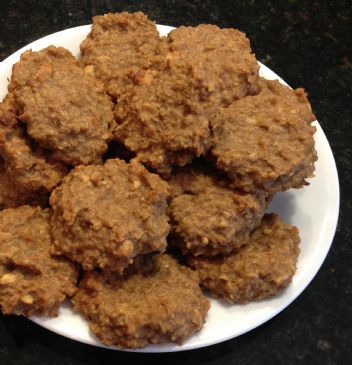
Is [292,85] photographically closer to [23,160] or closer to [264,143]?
[264,143]

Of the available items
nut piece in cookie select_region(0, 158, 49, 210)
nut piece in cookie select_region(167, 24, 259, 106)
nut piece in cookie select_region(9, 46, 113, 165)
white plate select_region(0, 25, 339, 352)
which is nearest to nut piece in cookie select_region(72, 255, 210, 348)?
white plate select_region(0, 25, 339, 352)

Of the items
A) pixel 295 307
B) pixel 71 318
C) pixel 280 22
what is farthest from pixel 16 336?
pixel 280 22

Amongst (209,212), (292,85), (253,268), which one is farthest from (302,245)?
(292,85)

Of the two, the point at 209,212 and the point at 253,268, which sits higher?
the point at 209,212

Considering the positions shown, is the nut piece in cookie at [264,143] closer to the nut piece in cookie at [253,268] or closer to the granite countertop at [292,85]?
the nut piece in cookie at [253,268]

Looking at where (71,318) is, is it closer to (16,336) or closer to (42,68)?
(16,336)

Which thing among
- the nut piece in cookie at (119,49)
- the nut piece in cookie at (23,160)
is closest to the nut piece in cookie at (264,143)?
the nut piece in cookie at (119,49)

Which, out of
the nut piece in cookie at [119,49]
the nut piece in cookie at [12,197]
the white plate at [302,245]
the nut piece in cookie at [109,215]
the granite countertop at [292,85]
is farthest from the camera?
the granite countertop at [292,85]

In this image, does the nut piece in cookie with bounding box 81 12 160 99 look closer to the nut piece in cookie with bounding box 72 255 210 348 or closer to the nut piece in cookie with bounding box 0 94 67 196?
the nut piece in cookie with bounding box 0 94 67 196
